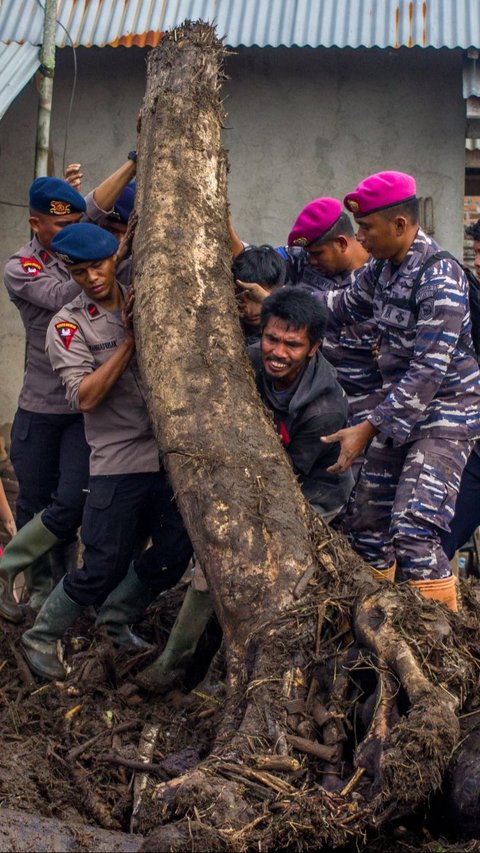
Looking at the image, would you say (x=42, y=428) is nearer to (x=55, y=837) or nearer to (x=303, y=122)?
(x=55, y=837)

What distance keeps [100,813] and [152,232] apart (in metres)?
2.48

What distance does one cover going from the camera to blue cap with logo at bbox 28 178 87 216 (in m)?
5.09

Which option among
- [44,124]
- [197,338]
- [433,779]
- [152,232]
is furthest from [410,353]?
[44,124]

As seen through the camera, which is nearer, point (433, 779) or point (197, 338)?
point (433, 779)

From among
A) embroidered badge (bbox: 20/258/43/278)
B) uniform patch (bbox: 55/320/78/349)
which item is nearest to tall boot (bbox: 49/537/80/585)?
uniform patch (bbox: 55/320/78/349)

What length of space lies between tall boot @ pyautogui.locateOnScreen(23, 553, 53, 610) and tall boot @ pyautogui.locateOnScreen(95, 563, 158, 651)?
0.49 metres

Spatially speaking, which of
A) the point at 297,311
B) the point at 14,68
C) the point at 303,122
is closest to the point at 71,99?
the point at 14,68

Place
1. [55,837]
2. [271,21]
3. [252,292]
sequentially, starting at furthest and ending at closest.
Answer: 1. [271,21]
2. [252,292]
3. [55,837]

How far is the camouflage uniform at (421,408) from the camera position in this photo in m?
4.35

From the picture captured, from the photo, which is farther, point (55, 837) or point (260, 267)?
point (260, 267)

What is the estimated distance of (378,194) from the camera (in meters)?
4.48

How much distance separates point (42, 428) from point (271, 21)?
14.1 ft

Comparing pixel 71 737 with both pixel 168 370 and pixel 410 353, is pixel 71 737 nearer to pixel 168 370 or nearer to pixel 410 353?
pixel 168 370

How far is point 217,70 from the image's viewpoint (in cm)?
526
